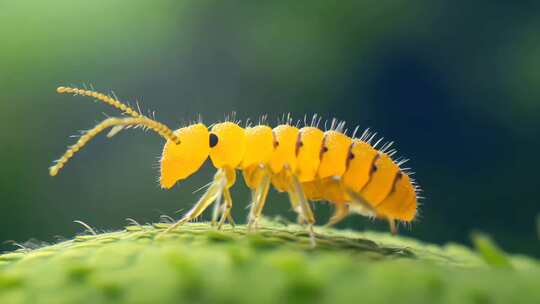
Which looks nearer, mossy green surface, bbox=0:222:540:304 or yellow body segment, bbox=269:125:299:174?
mossy green surface, bbox=0:222:540:304

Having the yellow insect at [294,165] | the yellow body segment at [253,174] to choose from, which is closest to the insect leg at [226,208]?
the yellow insect at [294,165]

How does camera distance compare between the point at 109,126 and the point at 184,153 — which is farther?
the point at 184,153

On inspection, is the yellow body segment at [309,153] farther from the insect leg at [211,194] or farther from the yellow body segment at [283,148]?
the insect leg at [211,194]

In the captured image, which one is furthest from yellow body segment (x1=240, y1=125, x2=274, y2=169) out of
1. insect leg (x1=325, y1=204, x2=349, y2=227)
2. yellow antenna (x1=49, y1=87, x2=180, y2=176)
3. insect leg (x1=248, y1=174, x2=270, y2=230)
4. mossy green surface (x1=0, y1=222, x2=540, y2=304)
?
mossy green surface (x1=0, y1=222, x2=540, y2=304)

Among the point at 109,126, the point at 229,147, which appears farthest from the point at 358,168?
the point at 109,126

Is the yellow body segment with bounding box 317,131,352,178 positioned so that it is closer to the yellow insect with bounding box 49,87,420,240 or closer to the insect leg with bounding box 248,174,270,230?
the yellow insect with bounding box 49,87,420,240

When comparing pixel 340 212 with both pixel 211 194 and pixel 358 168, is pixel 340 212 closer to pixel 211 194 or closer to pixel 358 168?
pixel 358 168

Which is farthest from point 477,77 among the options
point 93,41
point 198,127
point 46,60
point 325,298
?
point 325,298
